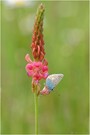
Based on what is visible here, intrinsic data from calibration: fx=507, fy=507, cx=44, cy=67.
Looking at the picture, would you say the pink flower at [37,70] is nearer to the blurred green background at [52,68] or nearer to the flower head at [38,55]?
the flower head at [38,55]

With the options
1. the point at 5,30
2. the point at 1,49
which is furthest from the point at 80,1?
the point at 1,49

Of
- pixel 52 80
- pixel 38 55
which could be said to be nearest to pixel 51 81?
pixel 52 80

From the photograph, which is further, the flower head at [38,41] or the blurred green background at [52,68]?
the blurred green background at [52,68]

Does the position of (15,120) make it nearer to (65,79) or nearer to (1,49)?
(65,79)

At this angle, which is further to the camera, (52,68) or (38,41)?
(52,68)

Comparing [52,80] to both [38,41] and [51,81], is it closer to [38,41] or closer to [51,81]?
[51,81]

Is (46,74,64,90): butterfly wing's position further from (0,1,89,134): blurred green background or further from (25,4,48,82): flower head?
(0,1,89,134): blurred green background

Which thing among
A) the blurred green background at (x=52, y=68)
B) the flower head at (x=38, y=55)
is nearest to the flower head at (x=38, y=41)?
the flower head at (x=38, y=55)

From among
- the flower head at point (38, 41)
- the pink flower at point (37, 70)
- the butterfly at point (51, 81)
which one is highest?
the flower head at point (38, 41)

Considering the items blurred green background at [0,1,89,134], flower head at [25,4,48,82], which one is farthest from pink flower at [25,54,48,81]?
blurred green background at [0,1,89,134]
